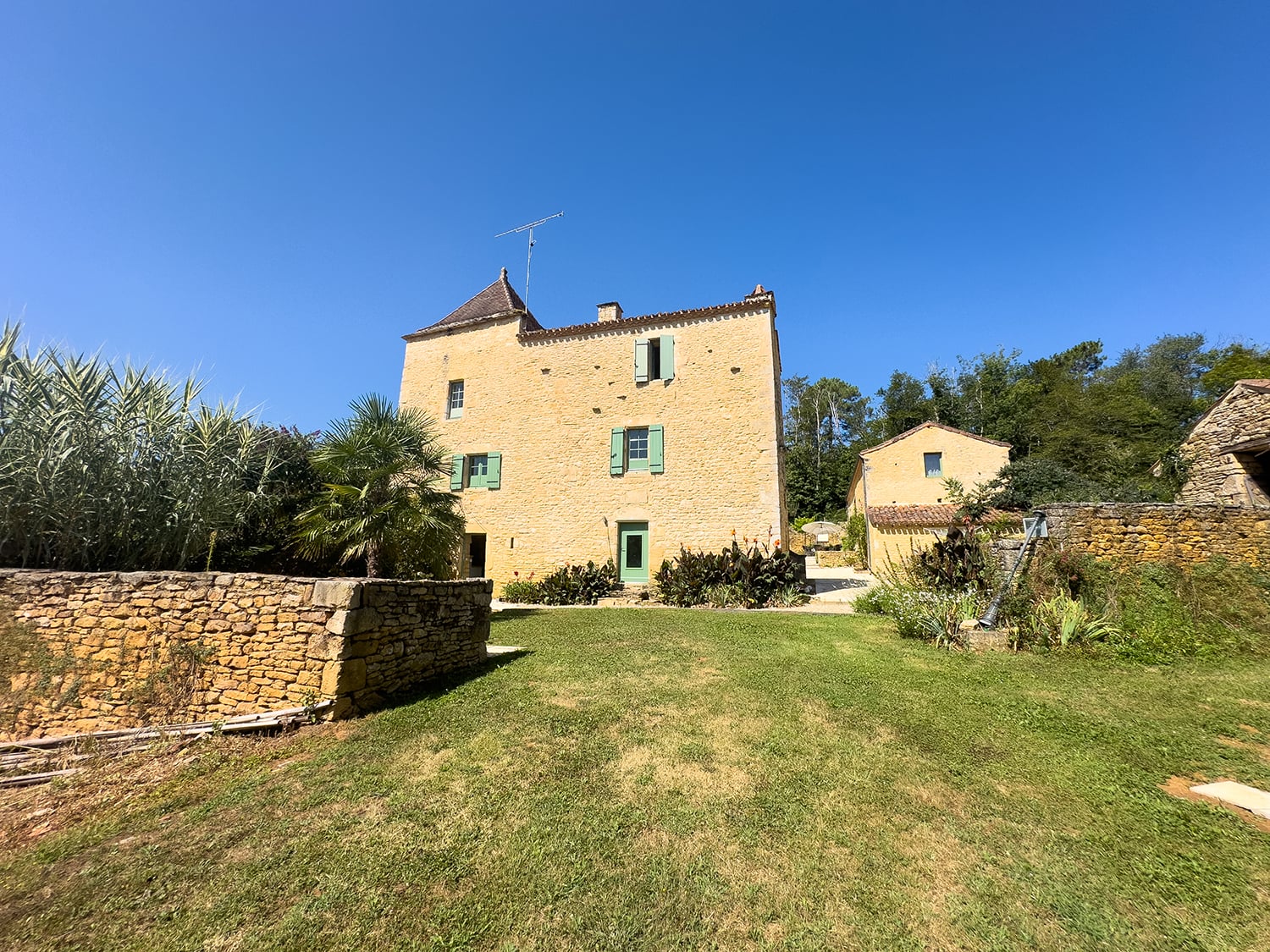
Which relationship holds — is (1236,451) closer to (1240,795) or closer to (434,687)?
(1240,795)

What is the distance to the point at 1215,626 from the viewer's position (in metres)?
6.55

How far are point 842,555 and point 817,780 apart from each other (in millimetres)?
23694

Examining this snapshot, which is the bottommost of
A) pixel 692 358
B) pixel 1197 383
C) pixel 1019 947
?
pixel 1019 947

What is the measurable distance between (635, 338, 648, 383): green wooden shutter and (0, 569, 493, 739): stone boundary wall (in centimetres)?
1001

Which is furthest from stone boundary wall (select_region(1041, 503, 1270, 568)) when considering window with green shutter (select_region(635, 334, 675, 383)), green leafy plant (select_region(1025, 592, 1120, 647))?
window with green shutter (select_region(635, 334, 675, 383))

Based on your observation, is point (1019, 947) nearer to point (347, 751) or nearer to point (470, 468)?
point (347, 751)

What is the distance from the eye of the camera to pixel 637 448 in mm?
14414

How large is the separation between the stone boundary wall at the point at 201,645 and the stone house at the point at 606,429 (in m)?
8.55

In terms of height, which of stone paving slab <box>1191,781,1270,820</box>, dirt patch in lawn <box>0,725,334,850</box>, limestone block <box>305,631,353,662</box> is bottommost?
dirt patch in lawn <box>0,725,334,850</box>

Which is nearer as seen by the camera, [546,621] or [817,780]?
[817,780]

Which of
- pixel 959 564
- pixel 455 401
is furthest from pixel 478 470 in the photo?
pixel 959 564

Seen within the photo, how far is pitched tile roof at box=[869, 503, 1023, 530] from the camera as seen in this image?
1739 cm

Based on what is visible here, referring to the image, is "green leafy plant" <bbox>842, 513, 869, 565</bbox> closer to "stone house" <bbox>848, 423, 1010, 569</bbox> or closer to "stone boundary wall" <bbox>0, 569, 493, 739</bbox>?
"stone house" <bbox>848, 423, 1010, 569</bbox>

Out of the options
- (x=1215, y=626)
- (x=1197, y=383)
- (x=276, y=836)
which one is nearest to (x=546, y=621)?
(x=276, y=836)
